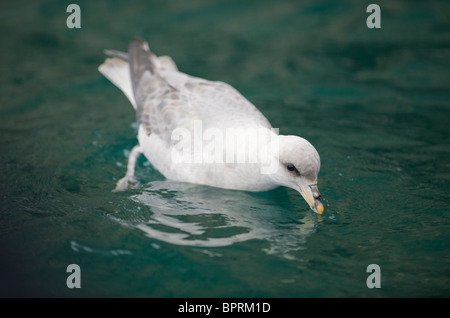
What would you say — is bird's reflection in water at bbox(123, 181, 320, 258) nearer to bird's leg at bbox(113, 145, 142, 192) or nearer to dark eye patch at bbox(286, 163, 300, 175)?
bird's leg at bbox(113, 145, 142, 192)

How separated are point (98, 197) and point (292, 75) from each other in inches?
161

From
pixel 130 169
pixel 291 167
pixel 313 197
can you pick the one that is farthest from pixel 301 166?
pixel 130 169

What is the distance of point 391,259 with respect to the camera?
4.22 m

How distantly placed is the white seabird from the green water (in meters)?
0.20

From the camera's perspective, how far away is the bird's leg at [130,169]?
5320 millimetres

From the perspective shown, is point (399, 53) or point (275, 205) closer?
point (275, 205)

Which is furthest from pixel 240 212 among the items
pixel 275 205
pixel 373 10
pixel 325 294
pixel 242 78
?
pixel 373 10

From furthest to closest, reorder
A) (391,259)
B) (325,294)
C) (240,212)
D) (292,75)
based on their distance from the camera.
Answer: (292,75) < (240,212) < (391,259) < (325,294)

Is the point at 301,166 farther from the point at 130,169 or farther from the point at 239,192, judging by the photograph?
the point at 130,169

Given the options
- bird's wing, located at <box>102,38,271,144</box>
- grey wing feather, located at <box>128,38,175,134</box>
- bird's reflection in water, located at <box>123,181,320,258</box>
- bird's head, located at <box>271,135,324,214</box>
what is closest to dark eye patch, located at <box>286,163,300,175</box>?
bird's head, located at <box>271,135,324,214</box>

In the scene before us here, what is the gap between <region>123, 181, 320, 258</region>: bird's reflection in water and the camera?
4.42m

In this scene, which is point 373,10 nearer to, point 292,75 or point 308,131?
point 292,75

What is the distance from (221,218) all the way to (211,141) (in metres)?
0.83

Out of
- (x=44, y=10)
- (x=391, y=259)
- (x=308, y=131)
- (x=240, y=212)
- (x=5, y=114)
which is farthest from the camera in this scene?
(x=44, y=10)
